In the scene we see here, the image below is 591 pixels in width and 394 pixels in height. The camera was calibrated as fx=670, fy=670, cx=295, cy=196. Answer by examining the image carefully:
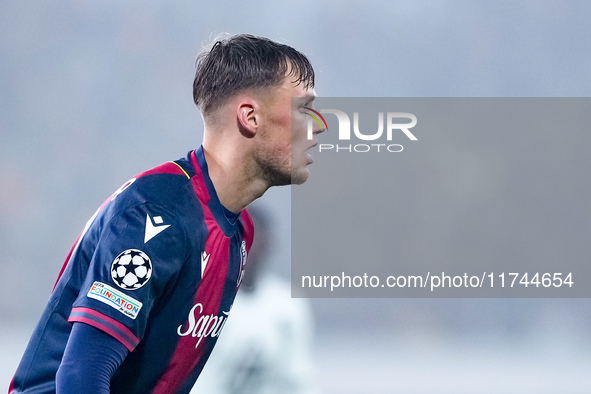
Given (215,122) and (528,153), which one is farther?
(528,153)

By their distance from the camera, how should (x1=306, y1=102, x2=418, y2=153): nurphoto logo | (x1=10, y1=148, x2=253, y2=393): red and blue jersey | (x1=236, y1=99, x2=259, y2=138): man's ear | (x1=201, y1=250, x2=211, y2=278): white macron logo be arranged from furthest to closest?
1. (x1=306, y1=102, x2=418, y2=153): nurphoto logo
2. (x1=236, y1=99, x2=259, y2=138): man's ear
3. (x1=201, y1=250, x2=211, y2=278): white macron logo
4. (x1=10, y1=148, x2=253, y2=393): red and blue jersey

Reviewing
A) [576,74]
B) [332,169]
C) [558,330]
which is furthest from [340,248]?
[576,74]

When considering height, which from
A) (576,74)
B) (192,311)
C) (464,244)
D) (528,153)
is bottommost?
(192,311)

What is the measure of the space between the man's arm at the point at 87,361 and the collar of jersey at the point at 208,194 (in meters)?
0.47

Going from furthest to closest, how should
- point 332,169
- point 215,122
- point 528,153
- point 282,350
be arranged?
point 528,153 → point 332,169 → point 282,350 → point 215,122

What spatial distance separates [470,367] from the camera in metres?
4.97

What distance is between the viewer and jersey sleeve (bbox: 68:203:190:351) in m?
1.45

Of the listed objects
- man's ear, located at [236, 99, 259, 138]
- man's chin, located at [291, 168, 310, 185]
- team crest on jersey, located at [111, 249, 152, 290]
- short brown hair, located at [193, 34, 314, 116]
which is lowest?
team crest on jersey, located at [111, 249, 152, 290]

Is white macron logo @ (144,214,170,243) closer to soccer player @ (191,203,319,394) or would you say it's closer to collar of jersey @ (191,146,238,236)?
collar of jersey @ (191,146,238,236)

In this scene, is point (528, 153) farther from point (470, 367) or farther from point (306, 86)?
point (306, 86)

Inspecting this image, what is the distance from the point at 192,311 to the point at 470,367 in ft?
12.2

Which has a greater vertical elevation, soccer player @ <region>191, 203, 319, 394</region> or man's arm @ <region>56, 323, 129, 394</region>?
soccer player @ <region>191, 203, 319, 394</region>

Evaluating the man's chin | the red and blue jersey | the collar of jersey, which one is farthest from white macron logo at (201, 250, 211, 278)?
the man's chin

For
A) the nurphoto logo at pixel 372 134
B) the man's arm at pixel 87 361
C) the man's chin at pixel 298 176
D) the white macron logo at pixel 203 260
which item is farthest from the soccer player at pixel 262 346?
the man's arm at pixel 87 361
